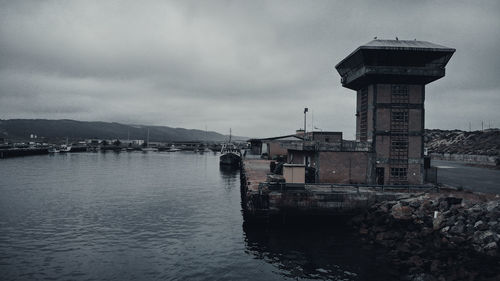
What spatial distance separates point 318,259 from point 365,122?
843 inches

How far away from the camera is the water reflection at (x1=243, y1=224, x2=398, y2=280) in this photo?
20469 millimetres

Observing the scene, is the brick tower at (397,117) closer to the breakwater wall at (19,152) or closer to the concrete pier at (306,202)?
the concrete pier at (306,202)

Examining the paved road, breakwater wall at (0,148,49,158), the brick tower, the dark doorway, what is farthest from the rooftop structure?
breakwater wall at (0,148,49,158)

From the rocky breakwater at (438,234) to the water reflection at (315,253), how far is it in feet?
5.20

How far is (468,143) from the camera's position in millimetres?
127875

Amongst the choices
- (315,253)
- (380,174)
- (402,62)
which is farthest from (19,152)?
(402,62)

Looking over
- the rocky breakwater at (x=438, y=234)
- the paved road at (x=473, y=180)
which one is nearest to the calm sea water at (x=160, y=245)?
the rocky breakwater at (x=438, y=234)

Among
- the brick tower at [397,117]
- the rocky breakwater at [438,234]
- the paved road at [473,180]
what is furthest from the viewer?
the brick tower at [397,117]

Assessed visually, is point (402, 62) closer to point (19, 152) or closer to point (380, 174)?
point (380, 174)

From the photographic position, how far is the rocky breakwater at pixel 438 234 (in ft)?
61.8

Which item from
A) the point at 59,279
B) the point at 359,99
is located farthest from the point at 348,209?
the point at 59,279

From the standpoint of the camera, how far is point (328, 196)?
2973 cm

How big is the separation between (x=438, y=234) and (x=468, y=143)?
128 metres

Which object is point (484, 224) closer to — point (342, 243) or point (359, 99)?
point (342, 243)
